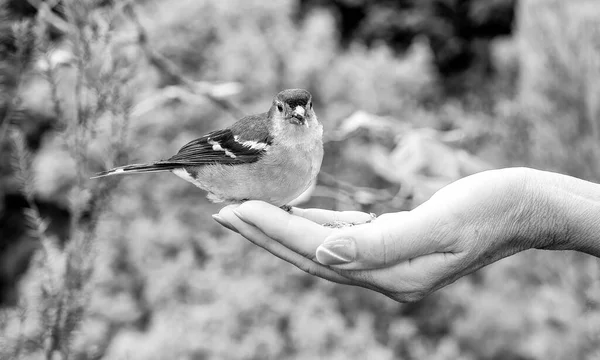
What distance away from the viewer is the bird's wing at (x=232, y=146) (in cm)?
228

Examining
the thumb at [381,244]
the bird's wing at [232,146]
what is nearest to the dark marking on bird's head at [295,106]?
the bird's wing at [232,146]

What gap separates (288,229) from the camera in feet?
5.96

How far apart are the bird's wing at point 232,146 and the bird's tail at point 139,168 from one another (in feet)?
0.10

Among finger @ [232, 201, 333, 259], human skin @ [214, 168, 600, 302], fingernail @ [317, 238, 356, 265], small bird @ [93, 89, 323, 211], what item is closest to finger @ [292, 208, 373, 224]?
small bird @ [93, 89, 323, 211]

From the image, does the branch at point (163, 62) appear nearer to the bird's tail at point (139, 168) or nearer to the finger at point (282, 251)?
the bird's tail at point (139, 168)

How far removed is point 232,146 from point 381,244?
2.77 feet

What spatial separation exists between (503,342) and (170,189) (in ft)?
9.06

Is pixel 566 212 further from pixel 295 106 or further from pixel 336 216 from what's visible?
pixel 295 106

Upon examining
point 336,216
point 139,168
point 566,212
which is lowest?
point 336,216

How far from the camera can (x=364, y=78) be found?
5426mm

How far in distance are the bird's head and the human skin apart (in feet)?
1.31

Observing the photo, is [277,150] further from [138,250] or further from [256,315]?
[138,250]

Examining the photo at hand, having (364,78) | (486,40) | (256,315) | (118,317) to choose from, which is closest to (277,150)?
(256,315)

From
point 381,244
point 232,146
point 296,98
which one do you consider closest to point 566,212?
point 381,244
